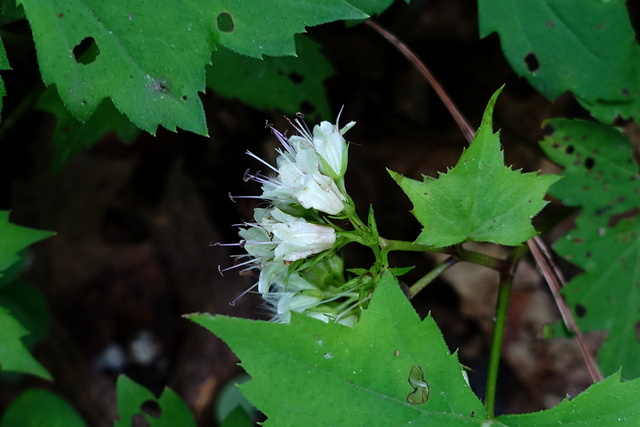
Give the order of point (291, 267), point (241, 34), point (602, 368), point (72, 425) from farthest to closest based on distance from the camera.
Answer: point (72, 425) < point (602, 368) < point (241, 34) < point (291, 267)

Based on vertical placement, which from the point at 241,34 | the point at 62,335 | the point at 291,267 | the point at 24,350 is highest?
the point at 241,34

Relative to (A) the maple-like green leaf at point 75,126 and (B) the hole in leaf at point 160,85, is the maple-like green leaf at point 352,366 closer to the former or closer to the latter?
(B) the hole in leaf at point 160,85

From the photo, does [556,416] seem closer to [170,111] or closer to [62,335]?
[170,111]

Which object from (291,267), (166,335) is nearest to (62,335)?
(166,335)

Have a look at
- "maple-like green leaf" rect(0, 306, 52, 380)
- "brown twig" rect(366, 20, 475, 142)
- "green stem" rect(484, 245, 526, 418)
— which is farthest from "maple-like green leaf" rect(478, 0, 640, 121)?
"maple-like green leaf" rect(0, 306, 52, 380)

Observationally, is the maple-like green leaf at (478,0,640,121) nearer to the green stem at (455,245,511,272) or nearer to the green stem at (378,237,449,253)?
the green stem at (455,245,511,272)

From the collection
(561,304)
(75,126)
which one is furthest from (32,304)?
(561,304)
